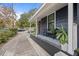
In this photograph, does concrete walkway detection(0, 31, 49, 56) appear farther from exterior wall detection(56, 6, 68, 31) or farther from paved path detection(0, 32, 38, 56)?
exterior wall detection(56, 6, 68, 31)

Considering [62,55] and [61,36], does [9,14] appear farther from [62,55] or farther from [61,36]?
[62,55]

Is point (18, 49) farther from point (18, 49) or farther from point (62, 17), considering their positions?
point (62, 17)

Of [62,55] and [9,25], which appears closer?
[62,55]

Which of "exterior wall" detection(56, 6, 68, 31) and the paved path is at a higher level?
"exterior wall" detection(56, 6, 68, 31)

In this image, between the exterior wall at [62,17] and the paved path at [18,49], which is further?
the exterior wall at [62,17]

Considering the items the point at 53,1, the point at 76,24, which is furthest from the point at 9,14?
the point at 76,24

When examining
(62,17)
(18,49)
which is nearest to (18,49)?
(18,49)

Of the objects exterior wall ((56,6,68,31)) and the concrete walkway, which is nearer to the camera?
the concrete walkway

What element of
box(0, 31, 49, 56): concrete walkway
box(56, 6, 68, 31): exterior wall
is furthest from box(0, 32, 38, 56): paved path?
box(56, 6, 68, 31): exterior wall

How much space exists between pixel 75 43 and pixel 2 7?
13.8 ft

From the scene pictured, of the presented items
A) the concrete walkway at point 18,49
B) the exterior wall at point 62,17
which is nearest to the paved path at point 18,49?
the concrete walkway at point 18,49

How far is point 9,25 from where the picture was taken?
7.86m

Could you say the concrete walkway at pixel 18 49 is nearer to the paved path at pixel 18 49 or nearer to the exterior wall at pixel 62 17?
the paved path at pixel 18 49

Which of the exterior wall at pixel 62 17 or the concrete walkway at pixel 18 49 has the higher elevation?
the exterior wall at pixel 62 17
